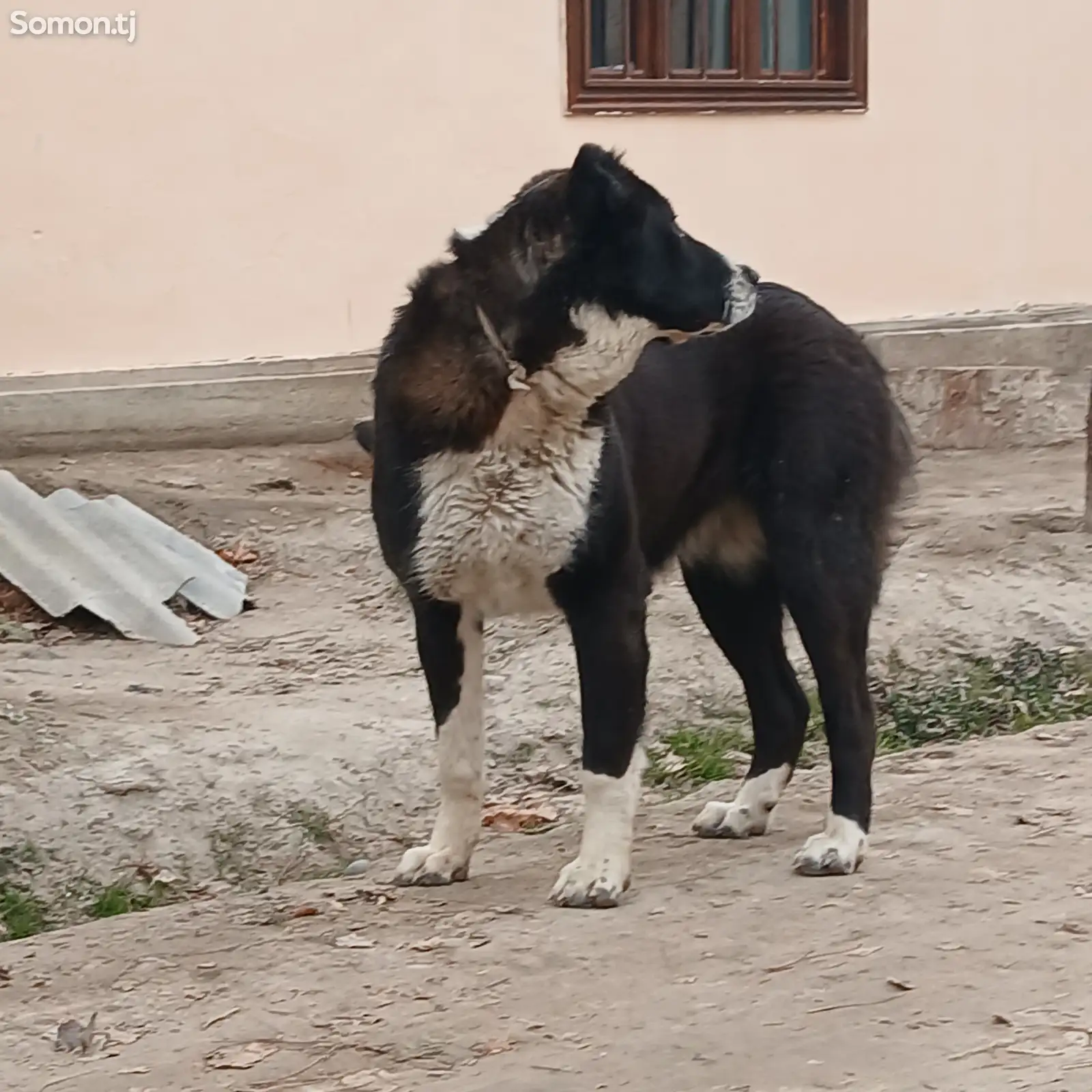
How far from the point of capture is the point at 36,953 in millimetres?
3973

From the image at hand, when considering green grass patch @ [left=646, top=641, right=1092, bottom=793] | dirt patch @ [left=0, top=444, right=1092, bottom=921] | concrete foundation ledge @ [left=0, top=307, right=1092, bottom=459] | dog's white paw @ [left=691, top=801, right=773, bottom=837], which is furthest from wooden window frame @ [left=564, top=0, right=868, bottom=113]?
dog's white paw @ [left=691, top=801, right=773, bottom=837]

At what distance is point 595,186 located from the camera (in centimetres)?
386

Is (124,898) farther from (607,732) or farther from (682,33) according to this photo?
(682,33)

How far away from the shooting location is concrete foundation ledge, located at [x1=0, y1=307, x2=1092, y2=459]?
7398 millimetres

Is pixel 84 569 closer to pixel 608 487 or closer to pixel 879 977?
pixel 608 487

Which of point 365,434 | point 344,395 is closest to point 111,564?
point 344,395

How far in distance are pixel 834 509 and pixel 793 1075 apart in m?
1.69

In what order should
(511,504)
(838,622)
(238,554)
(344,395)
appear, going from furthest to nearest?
1. (344,395)
2. (238,554)
3. (838,622)
4. (511,504)

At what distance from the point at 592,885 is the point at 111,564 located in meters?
3.12

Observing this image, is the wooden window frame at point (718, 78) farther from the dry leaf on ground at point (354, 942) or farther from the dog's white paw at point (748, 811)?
the dry leaf on ground at point (354, 942)

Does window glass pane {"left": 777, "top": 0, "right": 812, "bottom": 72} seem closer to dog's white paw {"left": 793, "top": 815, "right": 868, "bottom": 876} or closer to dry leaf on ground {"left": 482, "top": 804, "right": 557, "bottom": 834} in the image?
dry leaf on ground {"left": 482, "top": 804, "right": 557, "bottom": 834}

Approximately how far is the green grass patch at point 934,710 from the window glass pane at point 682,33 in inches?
134

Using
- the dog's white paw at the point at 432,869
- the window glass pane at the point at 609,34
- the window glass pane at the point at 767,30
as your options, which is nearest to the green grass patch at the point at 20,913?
the dog's white paw at the point at 432,869

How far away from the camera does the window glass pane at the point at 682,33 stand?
28.1 feet
